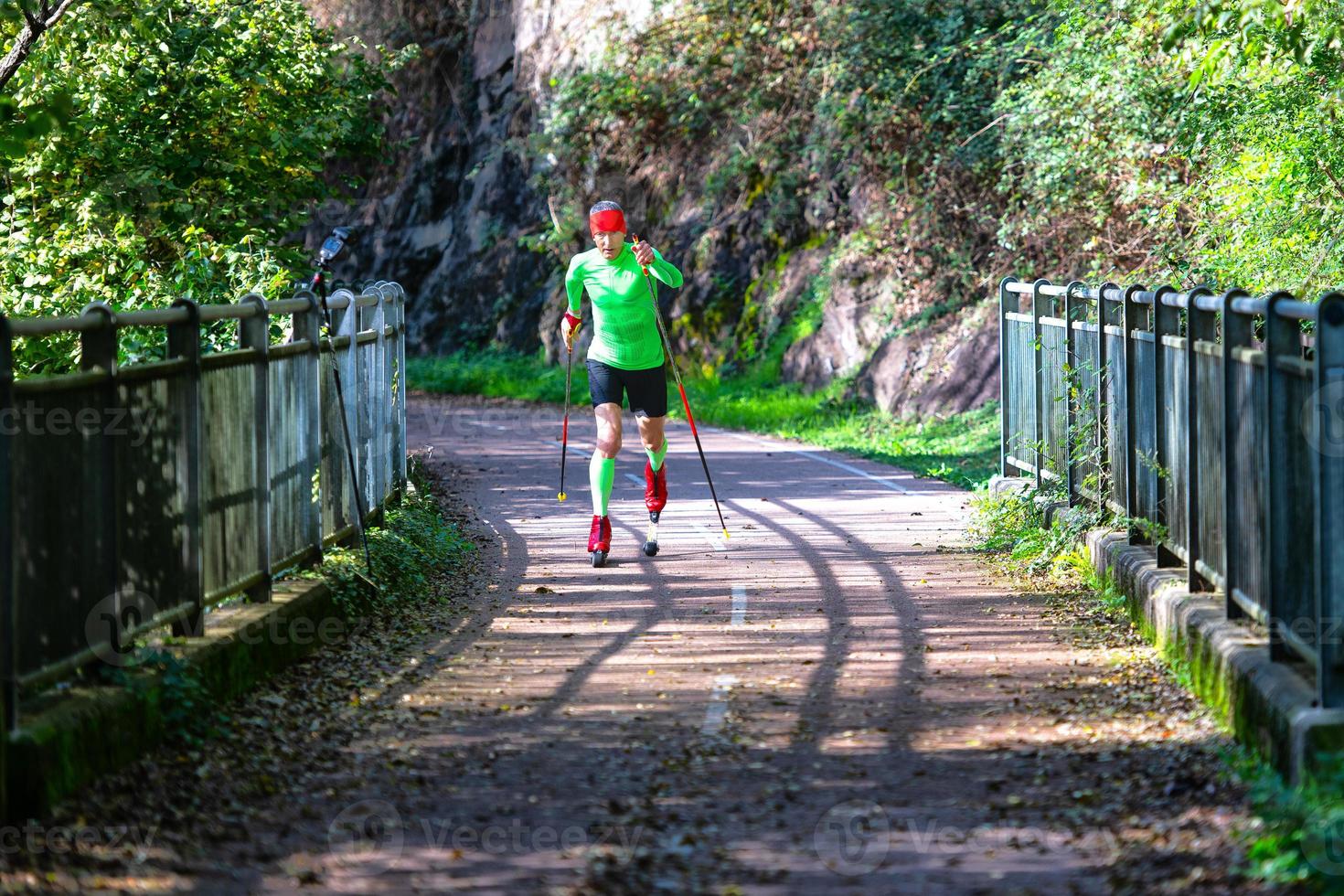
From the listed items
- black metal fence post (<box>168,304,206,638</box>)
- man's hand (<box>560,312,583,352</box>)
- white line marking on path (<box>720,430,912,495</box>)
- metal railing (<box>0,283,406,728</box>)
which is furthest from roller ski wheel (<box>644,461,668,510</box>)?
black metal fence post (<box>168,304,206,638</box>)

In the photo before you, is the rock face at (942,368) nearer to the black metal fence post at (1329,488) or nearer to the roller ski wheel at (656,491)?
the roller ski wheel at (656,491)

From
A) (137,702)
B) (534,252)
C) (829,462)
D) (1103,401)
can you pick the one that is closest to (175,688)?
(137,702)

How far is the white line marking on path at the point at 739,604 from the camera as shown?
30.9ft

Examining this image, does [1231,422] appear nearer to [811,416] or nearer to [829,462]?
[829,462]

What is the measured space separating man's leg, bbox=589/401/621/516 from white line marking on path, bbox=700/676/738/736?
3.59 meters

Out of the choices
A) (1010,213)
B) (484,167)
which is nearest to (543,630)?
(1010,213)

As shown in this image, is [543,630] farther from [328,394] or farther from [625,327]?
[625,327]

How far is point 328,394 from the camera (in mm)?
10016

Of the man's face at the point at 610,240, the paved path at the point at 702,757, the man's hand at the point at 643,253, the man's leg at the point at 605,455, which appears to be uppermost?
the man's face at the point at 610,240

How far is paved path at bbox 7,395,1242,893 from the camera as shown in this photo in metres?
5.16

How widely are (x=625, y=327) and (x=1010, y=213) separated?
43.3 ft

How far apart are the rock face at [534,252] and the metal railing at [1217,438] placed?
11.6 meters

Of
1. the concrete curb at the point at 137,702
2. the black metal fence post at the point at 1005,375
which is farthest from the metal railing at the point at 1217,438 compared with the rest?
the concrete curb at the point at 137,702

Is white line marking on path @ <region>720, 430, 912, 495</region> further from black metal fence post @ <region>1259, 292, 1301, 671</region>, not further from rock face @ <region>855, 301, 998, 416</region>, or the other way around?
black metal fence post @ <region>1259, 292, 1301, 671</region>
